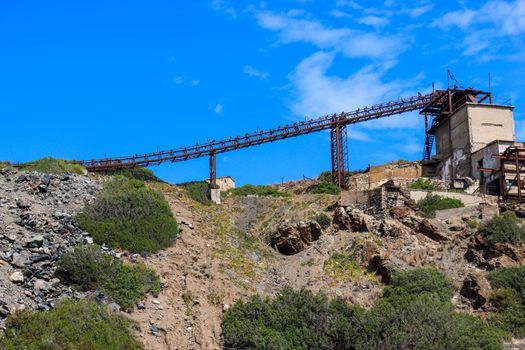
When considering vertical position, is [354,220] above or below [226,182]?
below

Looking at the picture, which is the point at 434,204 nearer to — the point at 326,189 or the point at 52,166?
the point at 326,189

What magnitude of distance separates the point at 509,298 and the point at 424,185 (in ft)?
47.4

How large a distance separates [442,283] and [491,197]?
11275mm

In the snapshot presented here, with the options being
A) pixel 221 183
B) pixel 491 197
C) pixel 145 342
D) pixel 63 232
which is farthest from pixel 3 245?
pixel 221 183

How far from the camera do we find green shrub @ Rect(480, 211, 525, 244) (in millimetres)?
34562

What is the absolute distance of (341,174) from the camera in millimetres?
48969

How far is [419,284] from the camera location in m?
31.1

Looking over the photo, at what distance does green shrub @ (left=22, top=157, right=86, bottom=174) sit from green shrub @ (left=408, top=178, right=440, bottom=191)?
1726 cm

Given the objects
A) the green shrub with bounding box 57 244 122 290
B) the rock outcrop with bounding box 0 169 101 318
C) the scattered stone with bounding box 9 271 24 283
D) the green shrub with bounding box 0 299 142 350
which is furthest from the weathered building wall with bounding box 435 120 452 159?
the scattered stone with bounding box 9 271 24 283

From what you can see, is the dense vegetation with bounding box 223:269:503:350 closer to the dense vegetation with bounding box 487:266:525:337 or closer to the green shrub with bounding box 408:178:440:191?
the dense vegetation with bounding box 487:266:525:337

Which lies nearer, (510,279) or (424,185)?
(510,279)

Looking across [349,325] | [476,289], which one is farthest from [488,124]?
[349,325]

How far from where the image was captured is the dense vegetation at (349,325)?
26375mm

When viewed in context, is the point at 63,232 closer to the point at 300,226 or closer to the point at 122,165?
the point at 300,226
